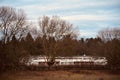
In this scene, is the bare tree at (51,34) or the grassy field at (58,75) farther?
the bare tree at (51,34)

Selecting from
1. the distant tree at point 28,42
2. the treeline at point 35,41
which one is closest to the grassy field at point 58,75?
the treeline at point 35,41

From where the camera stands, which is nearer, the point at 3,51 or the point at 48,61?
the point at 3,51

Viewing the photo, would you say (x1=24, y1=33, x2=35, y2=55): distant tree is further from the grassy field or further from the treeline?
the grassy field

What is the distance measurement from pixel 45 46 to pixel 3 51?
14.6 meters

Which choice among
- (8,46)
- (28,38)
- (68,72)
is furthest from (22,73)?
(28,38)

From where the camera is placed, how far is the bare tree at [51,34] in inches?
2228

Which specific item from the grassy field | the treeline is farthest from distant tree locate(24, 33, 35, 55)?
the grassy field

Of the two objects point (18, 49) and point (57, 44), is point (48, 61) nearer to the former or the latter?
point (57, 44)

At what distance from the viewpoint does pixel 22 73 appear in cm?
4400

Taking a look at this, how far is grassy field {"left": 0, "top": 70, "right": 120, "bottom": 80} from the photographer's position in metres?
39.2

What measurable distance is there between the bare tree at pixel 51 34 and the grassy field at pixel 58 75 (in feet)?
30.9

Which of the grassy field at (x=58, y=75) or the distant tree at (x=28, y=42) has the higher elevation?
the distant tree at (x=28, y=42)

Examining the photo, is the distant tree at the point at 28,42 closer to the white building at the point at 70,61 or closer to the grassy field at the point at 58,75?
the white building at the point at 70,61

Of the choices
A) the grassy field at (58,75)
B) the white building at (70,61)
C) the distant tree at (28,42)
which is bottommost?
the grassy field at (58,75)
